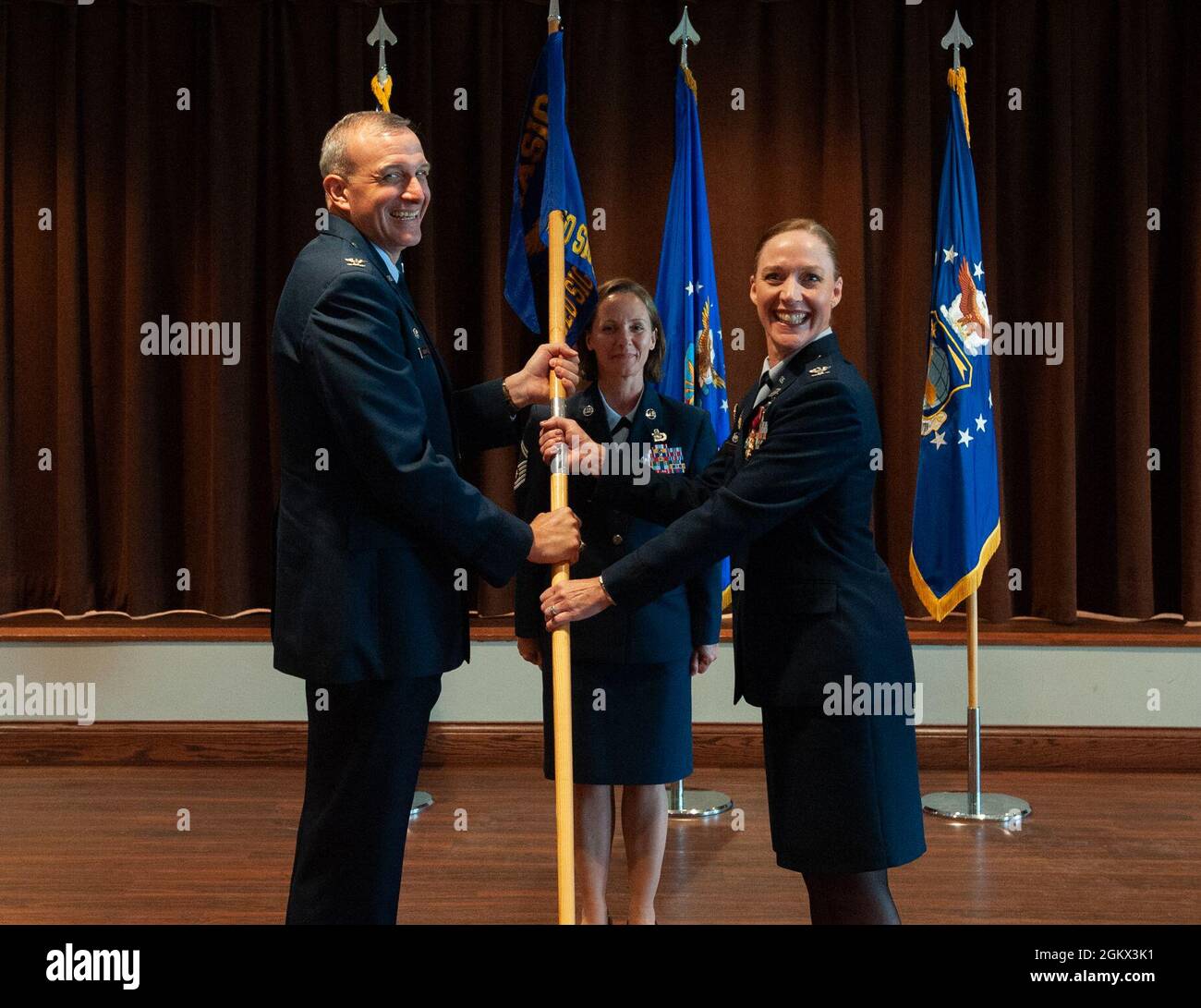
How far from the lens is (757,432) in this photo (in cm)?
222

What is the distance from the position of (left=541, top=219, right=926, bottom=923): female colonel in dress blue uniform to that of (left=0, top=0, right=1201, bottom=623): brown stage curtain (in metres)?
2.92

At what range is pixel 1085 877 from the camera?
3426 mm

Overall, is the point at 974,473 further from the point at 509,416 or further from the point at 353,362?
the point at 353,362

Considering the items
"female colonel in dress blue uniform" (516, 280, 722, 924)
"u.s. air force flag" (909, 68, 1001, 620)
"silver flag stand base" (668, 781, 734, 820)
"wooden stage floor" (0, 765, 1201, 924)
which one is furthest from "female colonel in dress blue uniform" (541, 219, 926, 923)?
"u.s. air force flag" (909, 68, 1001, 620)

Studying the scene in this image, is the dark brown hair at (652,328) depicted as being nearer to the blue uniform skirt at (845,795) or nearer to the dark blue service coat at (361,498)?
the dark blue service coat at (361,498)

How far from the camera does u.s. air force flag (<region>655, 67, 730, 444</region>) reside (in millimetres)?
4285

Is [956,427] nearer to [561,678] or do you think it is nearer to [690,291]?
[690,291]

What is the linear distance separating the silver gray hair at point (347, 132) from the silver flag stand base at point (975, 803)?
2.80 m

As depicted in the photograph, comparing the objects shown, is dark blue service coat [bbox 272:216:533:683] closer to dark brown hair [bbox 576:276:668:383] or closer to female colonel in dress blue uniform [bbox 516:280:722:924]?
female colonel in dress blue uniform [bbox 516:280:722:924]

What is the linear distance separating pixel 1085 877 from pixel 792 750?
6.04 ft

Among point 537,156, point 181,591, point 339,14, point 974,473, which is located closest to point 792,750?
point 537,156

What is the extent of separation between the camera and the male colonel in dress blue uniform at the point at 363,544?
2053 millimetres

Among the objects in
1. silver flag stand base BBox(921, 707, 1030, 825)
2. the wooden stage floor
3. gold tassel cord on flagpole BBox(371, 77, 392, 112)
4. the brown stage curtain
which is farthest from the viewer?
the brown stage curtain

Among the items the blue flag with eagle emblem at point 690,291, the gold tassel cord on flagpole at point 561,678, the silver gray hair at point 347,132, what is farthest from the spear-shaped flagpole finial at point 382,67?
the silver gray hair at point 347,132
